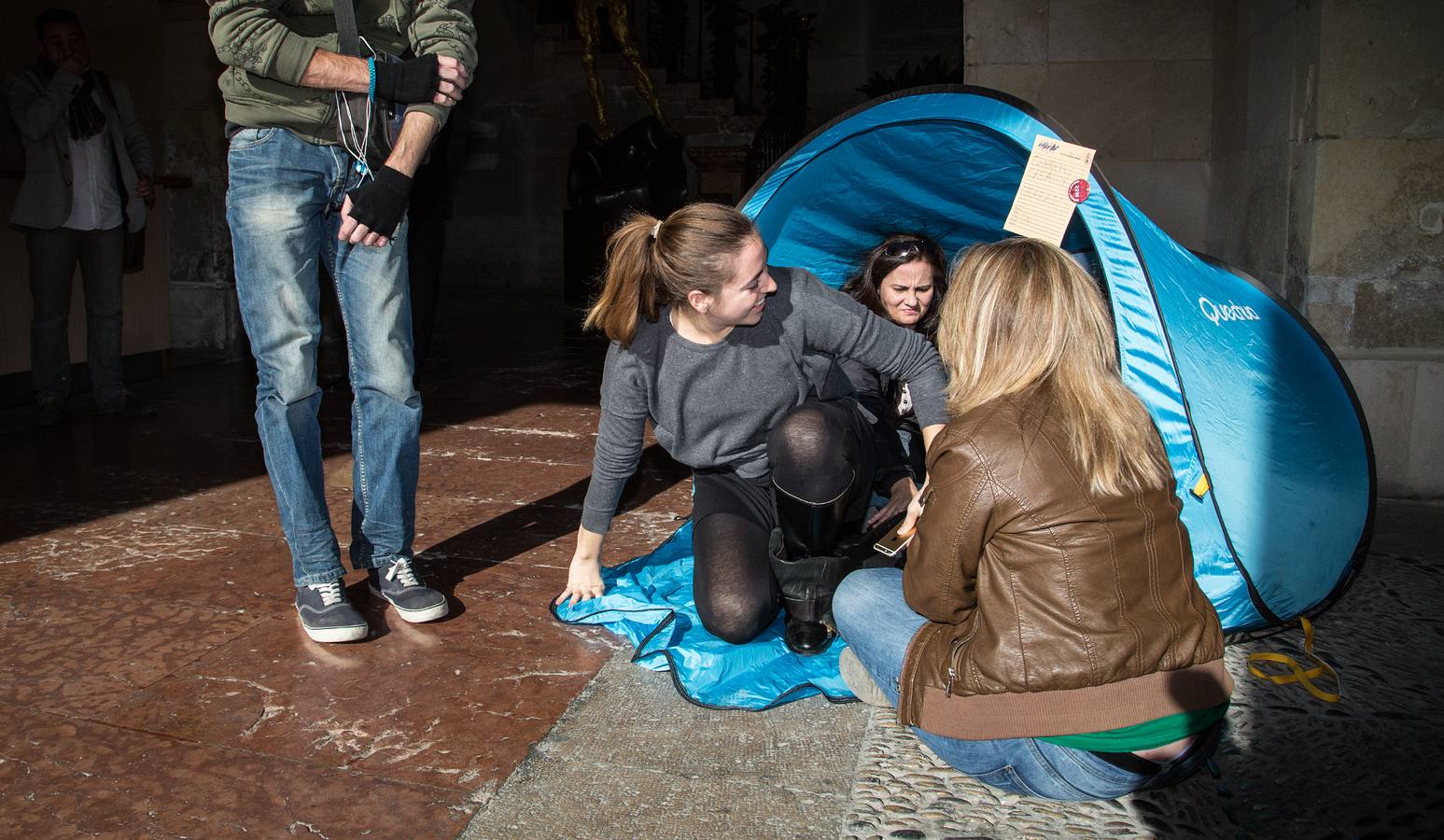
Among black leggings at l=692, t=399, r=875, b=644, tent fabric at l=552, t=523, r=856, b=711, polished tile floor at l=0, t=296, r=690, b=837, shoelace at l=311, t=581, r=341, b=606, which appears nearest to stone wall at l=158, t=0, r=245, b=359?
polished tile floor at l=0, t=296, r=690, b=837

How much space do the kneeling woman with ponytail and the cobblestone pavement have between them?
297 millimetres

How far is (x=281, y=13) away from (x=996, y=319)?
66.2 inches

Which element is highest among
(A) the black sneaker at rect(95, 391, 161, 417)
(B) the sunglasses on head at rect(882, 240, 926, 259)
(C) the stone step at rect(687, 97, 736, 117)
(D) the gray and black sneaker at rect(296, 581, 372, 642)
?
(C) the stone step at rect(687, 97, 736, 117)

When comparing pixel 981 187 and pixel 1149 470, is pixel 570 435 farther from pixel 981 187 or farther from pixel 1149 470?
pixel 1149 470

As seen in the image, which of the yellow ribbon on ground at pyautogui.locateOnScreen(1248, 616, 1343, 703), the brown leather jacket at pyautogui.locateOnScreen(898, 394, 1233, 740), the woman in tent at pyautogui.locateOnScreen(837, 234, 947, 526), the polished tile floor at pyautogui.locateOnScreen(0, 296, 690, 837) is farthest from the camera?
the woman in tent at pyautogui.locateOnScreen(837, 234, 947, 526)

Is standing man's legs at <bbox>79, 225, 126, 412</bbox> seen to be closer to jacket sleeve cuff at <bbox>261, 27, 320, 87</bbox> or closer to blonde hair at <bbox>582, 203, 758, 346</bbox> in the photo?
jacket sleeve cuff at <bbox>261, 27, 320, 87</bbox>

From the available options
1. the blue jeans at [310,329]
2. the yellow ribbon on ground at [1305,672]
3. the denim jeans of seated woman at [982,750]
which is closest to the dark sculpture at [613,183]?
the blue jeans at [310,329]

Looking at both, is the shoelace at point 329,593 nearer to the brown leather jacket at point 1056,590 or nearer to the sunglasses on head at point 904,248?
the brown leather jacket at point 1056,590

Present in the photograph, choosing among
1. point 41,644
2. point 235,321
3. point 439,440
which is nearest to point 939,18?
point 235,321

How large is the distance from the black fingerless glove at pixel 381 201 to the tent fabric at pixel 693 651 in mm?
991

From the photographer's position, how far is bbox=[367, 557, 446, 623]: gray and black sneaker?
103 inches

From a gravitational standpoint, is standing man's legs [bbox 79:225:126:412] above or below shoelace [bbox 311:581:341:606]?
above

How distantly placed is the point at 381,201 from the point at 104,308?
3164 millimetres

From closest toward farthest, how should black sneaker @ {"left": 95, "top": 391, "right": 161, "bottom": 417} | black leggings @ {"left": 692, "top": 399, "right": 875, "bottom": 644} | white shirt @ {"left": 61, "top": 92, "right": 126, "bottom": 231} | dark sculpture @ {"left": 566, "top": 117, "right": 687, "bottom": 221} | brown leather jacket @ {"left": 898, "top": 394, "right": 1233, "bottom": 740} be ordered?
brown leather jacket @ {"left": 898, "top": 394, "right": 1233, "bottom": 740} < black leggings @ {"left": 692, "top": 399, "right": 875, "bottom": 644} < white shirt @ {"left": 61, "top": 92, "right": 126, "bottom": 231} < black sneaker @ {"left": 95, "top": 391, "right": 161, "bottom": 417} < dark sculpture @ {"left": 566, "top": 117, "right": 687, "bottom": 221}
